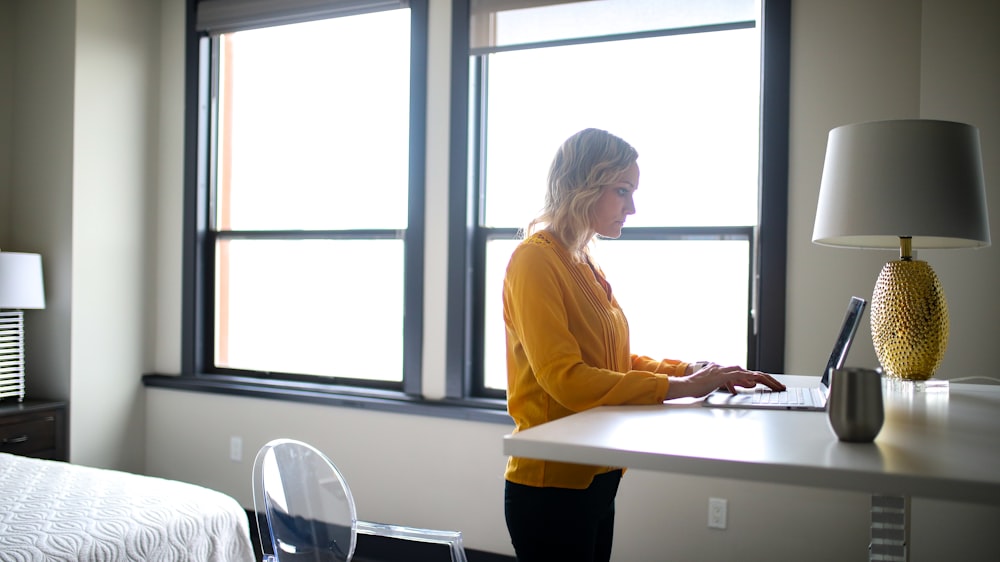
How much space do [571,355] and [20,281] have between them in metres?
2.90

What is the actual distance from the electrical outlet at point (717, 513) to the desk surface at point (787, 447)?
4.48ft

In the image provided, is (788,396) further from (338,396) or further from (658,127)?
(338,396)

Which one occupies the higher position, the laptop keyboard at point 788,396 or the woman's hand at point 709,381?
the woman's hand at point 709,381

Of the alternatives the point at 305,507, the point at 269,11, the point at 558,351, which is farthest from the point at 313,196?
the point at 558,351

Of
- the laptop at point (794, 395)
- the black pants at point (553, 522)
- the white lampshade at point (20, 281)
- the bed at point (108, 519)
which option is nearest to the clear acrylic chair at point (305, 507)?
the black pants at point (553, 522)

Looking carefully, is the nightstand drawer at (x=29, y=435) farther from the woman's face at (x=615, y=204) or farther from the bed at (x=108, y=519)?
the woman's face at (x=615, y=204)

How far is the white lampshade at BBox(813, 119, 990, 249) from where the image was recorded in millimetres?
1807

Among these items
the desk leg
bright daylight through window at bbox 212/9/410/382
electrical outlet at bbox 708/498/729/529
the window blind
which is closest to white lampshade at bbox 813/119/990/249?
the desk leg

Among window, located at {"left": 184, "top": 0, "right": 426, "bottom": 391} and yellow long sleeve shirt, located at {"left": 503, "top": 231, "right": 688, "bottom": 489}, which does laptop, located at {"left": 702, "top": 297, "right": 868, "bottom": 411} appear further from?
window, located at {"left": 184, "top": 0, "right": 426, "bottom": 391}

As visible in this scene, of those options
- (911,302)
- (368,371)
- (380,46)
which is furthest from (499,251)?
(911,302)

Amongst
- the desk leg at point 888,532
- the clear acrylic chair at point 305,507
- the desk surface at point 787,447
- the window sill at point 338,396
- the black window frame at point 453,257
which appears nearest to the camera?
the desk surface at point 787,447

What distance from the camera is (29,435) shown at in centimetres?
332

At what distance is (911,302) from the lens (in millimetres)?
1874

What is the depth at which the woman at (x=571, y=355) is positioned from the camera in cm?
149
